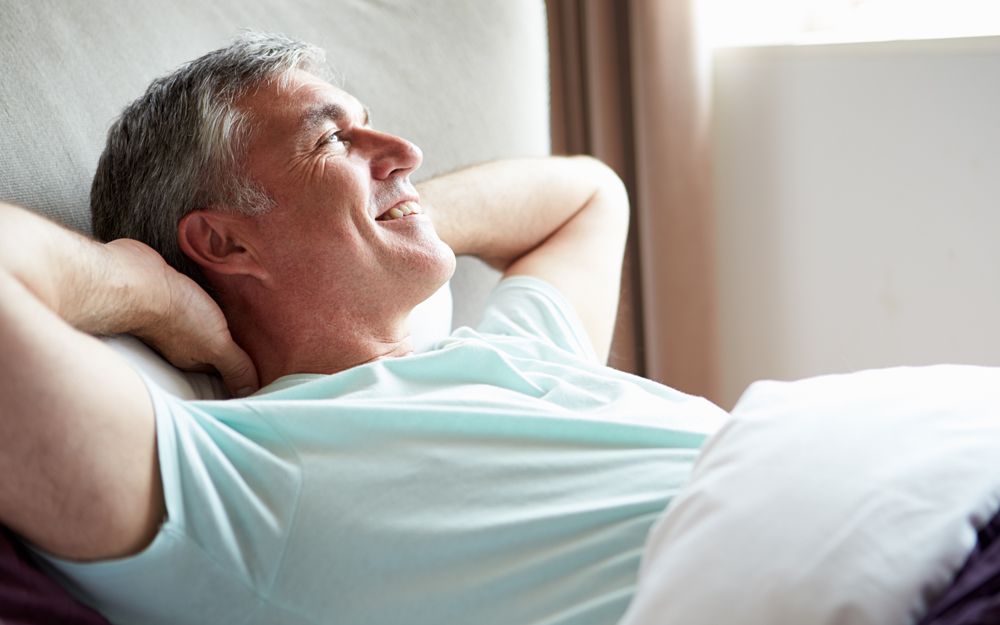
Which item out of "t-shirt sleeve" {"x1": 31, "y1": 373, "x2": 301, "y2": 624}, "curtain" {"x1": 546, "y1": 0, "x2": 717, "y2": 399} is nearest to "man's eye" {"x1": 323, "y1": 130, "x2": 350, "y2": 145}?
"t-shirt sleeve" {"x1": 31, "y1": 373, "x2": 301, "y2": 624}

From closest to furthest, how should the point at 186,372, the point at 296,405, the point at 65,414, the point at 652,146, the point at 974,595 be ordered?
the point at 974,595 → the point at 65,414 → the point at 296,405 → the point at 186,372 → the point at 652,146

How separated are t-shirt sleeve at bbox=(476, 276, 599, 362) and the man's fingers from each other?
1.23ft

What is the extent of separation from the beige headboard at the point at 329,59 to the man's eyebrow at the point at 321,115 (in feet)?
Answer: 0.73

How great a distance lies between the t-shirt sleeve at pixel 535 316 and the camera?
5.31 feet

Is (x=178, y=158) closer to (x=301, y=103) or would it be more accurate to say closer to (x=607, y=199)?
(x=301, y=103)

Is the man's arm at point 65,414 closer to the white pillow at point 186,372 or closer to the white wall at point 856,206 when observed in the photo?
the white pillow at point 186,372

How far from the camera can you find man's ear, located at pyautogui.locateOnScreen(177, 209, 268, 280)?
1.40m

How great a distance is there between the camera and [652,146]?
241cm

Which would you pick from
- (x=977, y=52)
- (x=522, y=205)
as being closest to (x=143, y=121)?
(x=522, y=205)

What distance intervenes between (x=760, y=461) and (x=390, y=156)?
73 cm

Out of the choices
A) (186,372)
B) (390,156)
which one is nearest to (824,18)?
(390,156)

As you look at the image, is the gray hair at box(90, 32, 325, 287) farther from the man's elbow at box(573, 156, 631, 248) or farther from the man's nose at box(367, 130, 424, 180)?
the man's elbow at box(573, 156, 631, 248)

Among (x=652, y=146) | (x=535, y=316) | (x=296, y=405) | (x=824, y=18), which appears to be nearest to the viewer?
(x=296, y=405)

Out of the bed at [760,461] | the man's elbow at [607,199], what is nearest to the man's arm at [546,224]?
the man's elbow at [607,199]
